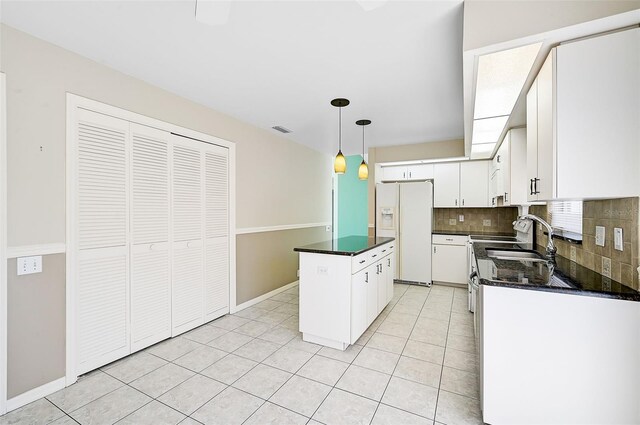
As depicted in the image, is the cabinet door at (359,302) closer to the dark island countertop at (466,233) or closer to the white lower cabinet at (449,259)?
the white lower cabinet at (449,259)

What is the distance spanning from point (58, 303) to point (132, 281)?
20.5 inches

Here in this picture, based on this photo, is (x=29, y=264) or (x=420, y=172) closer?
(x=29, y=264)

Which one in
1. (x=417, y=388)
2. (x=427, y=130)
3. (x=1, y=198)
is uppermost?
(x=427, y=130)

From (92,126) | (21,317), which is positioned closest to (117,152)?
(92,126)

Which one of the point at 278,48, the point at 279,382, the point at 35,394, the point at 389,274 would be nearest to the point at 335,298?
the point at 279,382

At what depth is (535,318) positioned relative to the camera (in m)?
1.57

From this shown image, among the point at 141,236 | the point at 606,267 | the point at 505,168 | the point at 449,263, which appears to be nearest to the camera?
the point at 606,267

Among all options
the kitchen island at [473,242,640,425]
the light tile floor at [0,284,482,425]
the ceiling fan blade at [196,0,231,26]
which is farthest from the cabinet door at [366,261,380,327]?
the ceiling fan blade at [196,0,231,26]

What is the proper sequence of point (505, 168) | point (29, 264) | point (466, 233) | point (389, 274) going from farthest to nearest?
point (466, 233) → point (389, 274) → point (505, 168) → point (29, 264)

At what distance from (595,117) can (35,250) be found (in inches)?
140

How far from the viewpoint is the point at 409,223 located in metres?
4.92

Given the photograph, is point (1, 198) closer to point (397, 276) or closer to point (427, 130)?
point (427, 130)

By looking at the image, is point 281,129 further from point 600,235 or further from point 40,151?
point 600,235

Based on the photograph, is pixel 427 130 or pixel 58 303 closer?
pixel 58 303
